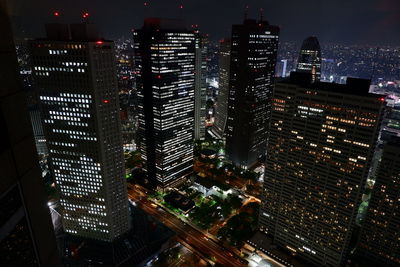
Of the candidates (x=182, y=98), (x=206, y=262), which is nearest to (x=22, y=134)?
(x=206, y=262)

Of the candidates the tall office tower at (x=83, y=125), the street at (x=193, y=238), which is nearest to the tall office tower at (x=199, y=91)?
the street at (x=193, y=238)

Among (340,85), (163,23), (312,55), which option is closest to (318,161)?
(340,85)

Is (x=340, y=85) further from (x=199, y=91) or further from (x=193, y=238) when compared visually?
(x=199, y=91)

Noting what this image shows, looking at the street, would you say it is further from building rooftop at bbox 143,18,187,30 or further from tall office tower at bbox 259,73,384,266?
building rooftop at bbox 143,18,187,30

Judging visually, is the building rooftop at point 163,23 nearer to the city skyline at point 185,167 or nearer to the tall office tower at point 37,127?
the city skyline at point 185,167

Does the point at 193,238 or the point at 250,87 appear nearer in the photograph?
the point at 193,238

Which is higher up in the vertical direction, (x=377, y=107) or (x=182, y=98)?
(x=377, y=107)

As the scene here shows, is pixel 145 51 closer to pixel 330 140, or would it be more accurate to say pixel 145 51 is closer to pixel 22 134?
pixel 330 140
